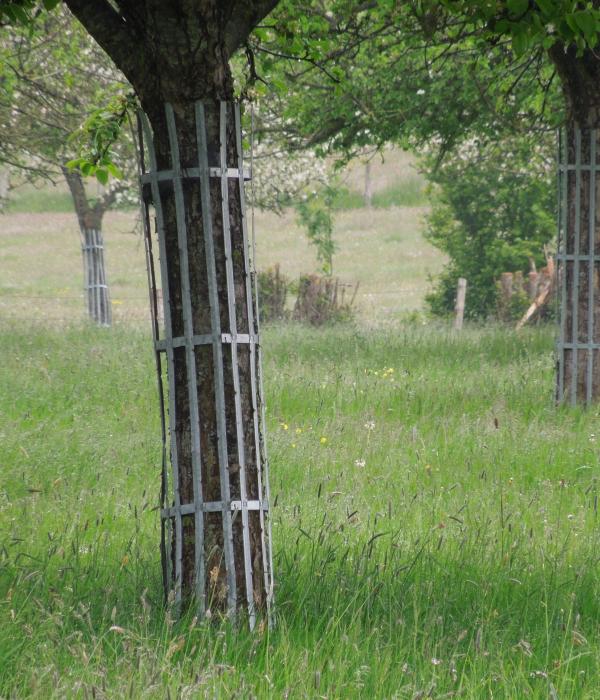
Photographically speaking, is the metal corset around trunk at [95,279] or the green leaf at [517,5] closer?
the green leaf at [517,5]

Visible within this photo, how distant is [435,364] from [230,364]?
24.3ft

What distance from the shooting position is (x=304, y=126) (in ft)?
37.1

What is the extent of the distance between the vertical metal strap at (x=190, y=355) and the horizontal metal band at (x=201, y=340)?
0.02 meters

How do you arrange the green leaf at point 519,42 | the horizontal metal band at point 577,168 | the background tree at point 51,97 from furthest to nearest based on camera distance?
the background tree at point 51,97
the horizontal metal band at point 577,168
the green leaf at point 519,42

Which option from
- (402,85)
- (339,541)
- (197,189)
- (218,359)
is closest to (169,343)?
(218,359)

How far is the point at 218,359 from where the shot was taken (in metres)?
2.90

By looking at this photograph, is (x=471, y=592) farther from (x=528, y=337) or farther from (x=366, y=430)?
(x=528, y=337)

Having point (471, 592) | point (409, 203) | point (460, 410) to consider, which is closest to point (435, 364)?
point (460, 410)

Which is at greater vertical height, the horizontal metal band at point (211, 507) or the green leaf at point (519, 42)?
the green leaf at point (519, 42)

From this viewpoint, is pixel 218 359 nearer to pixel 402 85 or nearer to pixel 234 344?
pixel 234 344

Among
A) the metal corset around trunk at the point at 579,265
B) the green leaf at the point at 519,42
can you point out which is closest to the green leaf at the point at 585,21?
the green leaf at the point at 519,42

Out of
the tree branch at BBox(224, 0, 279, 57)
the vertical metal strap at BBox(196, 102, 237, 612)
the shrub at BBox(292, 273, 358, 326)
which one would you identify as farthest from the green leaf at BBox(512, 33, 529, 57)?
the shrub at BBox(292, 273, 358, 326)

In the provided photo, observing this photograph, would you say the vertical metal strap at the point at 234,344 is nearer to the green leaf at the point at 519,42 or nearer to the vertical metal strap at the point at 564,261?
the green leaf at the point at 519,42

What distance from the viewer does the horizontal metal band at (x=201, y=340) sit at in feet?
9.59
